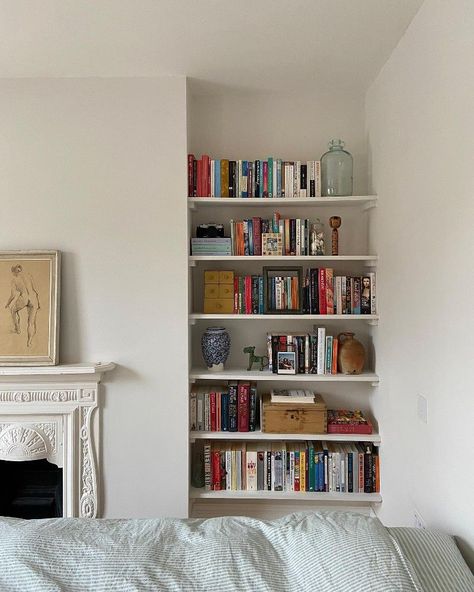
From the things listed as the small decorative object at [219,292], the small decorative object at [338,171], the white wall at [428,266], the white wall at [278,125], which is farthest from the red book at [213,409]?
the white wall at [278,125]

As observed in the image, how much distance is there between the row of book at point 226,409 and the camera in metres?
2.58

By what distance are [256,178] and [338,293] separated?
79cm

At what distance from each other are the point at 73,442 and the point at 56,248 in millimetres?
1049

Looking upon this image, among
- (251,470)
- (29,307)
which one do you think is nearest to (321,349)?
(251,470)

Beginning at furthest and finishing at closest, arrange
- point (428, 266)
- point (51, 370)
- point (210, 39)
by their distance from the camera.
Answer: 1. point (51, 370)
2. point (210, 39)
3. point (428, 266)

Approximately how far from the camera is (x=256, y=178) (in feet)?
8.50

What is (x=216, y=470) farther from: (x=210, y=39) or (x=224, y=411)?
(x=210, y=39)

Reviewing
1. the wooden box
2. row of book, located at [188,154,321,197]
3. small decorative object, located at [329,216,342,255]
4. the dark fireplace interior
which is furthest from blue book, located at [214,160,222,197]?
the dark fireplace interior

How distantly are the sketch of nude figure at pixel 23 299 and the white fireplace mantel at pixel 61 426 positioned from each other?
0.91ft

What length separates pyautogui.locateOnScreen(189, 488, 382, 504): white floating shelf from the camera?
2.53 metres

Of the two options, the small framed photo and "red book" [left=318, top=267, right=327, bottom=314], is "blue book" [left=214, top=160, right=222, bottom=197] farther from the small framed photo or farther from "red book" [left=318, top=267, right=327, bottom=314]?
the small framed photo

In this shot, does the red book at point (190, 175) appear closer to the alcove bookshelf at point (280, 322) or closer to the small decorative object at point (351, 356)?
the alcove bookshelf at point (280, 322)

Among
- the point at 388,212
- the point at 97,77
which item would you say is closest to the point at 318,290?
the point at 388,212

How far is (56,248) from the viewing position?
2521 millimetres
